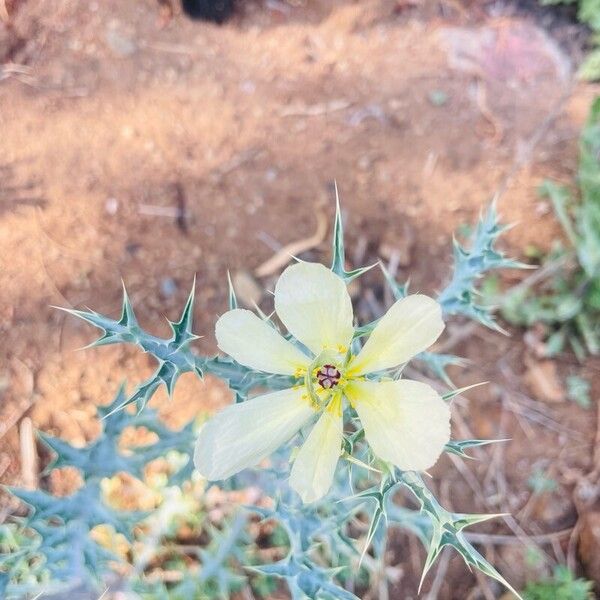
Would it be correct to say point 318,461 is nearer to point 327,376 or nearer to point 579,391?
point 327,376

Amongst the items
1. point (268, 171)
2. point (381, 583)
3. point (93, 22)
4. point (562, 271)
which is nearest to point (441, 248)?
point (562, 271)

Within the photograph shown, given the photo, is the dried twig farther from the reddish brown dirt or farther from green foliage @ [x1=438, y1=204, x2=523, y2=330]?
green foliage @ [x1=438, y1=204, x2=523, y2=330]

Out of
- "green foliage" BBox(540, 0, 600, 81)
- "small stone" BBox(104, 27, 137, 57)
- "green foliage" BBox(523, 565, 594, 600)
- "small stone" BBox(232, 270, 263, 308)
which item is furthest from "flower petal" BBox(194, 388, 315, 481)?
"green foliage" BBox(540, 0, 600, 81)

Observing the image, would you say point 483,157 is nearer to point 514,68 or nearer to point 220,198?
point 514,68

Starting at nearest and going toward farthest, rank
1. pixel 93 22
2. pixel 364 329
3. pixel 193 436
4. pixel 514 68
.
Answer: pixel 364 329 → pixel 193 436 → pixel 93 22 → pixel 514 68

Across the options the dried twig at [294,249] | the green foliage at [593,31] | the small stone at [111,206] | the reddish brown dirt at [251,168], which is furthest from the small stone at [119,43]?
the green foliage at [593,31]
